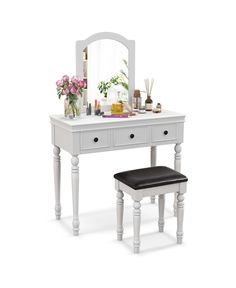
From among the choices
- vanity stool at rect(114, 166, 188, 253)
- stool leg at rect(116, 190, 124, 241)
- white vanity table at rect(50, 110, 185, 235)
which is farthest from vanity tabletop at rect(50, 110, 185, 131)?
stool leg at rect(116, 190, 124, 241)

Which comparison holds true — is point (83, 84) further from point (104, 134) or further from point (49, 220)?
point (49, 220)

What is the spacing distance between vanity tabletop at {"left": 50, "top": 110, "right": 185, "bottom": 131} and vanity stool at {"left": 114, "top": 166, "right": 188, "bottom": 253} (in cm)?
46

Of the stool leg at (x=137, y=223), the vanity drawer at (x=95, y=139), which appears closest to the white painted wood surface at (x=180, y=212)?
the stool leg at (x=137, y=223)

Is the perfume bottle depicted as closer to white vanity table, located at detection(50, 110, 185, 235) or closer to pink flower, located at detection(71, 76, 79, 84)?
white vanity table, located at detection(50, 110, 185, 235)

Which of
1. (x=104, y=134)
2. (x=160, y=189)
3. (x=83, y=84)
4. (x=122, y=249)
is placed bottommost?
(x=122, y=249)

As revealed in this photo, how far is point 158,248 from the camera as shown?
197 inches

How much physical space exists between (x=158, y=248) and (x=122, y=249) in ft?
0.99

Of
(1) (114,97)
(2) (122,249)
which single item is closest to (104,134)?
(1) (114,97)

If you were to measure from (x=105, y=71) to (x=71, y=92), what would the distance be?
515 millimetres

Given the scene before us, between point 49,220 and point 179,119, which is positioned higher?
point 179,119

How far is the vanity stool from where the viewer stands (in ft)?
15.6

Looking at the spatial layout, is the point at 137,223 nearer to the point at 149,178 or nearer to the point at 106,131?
the point at 149,178

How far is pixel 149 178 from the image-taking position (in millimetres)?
4805

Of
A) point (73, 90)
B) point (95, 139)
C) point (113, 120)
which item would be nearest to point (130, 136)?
point (113, 120)
